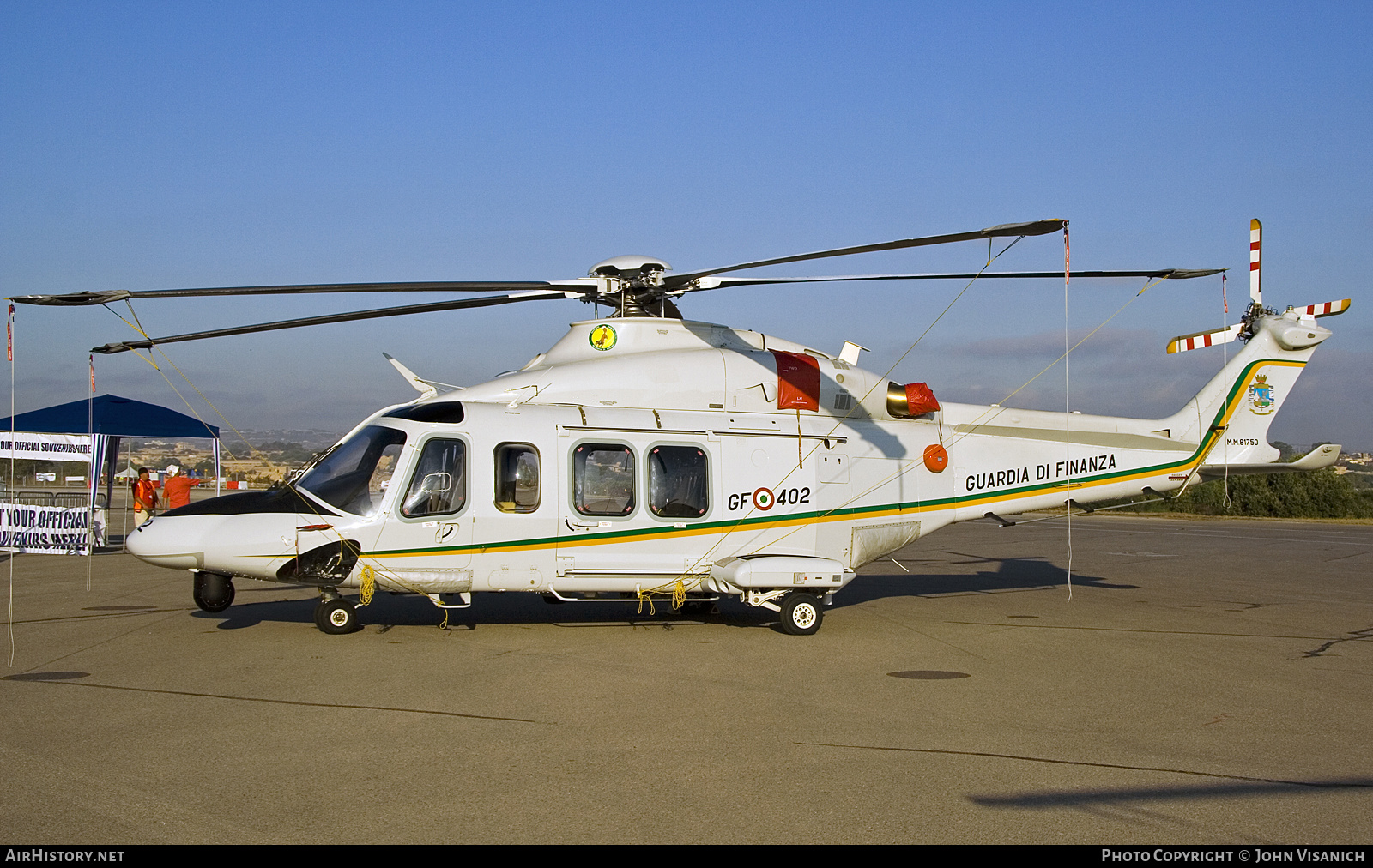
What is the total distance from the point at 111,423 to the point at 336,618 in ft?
48.1

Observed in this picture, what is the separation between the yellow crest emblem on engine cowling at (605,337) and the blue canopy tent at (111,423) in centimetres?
1286

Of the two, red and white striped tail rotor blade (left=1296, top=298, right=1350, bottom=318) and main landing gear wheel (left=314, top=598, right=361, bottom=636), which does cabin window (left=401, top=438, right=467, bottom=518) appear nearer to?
main landing gear wheel (left=314, top=598, right=361, bottom=636)

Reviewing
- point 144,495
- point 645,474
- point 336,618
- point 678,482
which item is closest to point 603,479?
point 645,474

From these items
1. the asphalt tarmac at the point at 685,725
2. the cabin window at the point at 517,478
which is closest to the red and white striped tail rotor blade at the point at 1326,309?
the asphalt tarmac at the point at 685,725

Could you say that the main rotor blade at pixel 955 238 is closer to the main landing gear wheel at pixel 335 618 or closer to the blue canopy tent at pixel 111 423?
the main landing gear wheel at pixel 335 618

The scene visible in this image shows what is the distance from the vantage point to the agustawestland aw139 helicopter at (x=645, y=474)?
9.98 metres

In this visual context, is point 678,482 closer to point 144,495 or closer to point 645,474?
point 645,474

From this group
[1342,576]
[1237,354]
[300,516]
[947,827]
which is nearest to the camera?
[947,827]

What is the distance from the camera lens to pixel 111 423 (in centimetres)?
2181

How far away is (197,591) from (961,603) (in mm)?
9129

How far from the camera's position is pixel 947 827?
15.6ft

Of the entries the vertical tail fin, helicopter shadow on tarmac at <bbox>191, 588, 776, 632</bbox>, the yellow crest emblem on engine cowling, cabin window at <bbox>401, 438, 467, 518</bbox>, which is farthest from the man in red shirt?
the vertical tail fin
